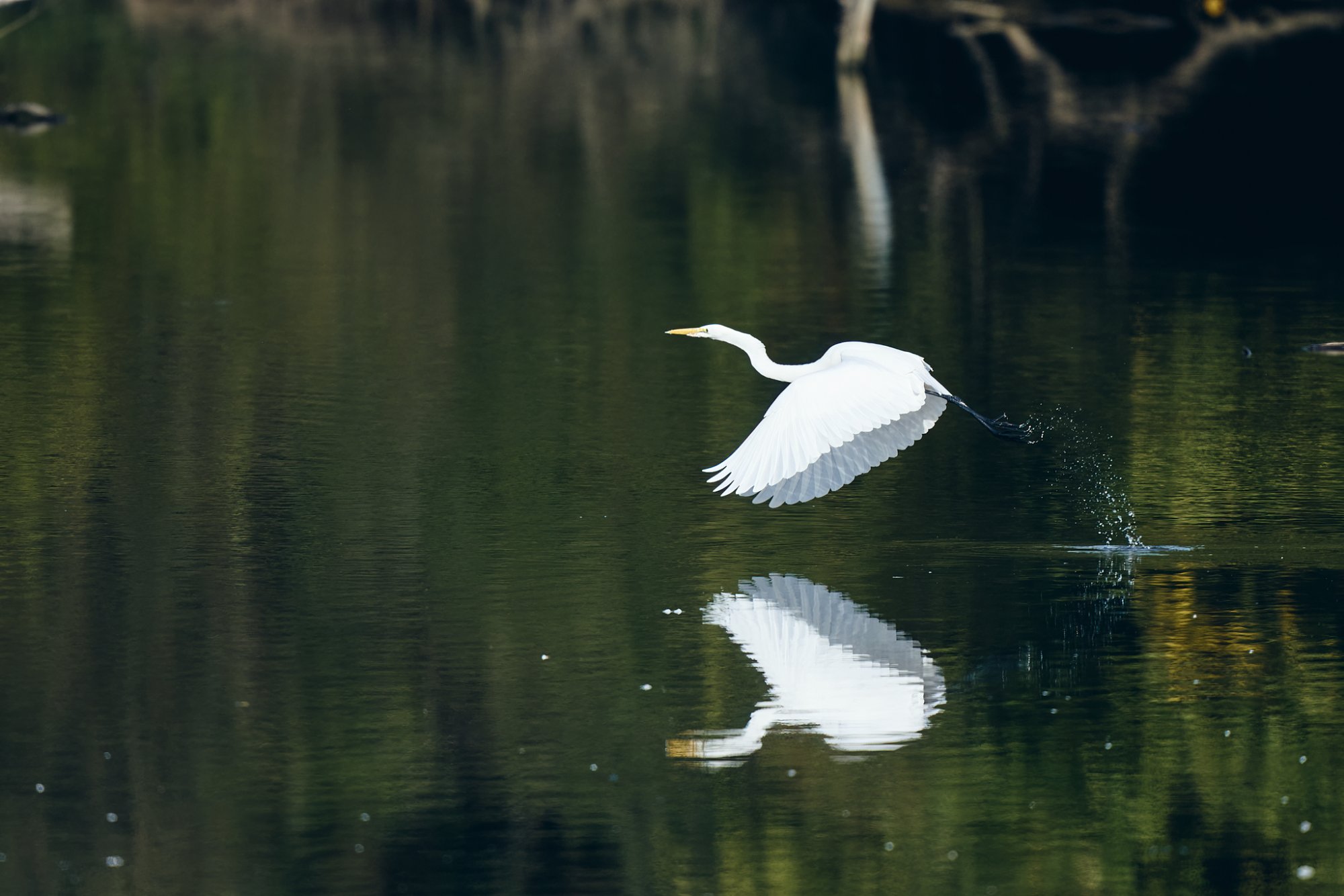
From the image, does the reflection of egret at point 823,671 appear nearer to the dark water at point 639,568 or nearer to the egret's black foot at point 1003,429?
the dark water at point 639,568

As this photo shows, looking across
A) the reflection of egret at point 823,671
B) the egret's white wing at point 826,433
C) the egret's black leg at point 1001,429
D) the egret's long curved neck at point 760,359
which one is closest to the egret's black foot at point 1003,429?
the egret's black leg at point 1001,429

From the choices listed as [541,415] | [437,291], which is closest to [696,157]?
[437,291]

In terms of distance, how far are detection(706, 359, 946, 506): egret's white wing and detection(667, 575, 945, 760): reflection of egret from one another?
578 millimetres

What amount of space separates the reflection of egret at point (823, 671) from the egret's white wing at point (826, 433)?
22.8 inches

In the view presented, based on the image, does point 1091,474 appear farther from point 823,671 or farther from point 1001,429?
point 823,671

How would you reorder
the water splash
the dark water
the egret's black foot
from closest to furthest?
the dark water, the egret's black foot, the water splash

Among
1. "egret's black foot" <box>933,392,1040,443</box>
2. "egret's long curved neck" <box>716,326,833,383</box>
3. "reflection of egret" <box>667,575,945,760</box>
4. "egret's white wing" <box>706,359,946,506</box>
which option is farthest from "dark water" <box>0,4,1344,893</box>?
"egret's long curved neck" <box>716,326,833,383</box>

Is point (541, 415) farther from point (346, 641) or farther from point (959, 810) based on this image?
point (959, 810)

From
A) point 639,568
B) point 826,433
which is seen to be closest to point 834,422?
point 826,433

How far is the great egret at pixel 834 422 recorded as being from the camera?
40.4ft

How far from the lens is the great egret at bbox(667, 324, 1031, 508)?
12.3m

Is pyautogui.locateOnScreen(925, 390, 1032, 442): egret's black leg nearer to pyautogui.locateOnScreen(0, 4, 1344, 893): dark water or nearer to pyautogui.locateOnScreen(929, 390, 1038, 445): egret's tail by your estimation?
pyautogui.locateOnScreen(929, 390, 1038, 445): egret's tail

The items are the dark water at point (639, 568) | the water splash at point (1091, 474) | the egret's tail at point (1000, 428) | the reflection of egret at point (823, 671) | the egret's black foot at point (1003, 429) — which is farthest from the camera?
the water splash at point (1091, 474)

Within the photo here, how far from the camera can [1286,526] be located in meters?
14.2
